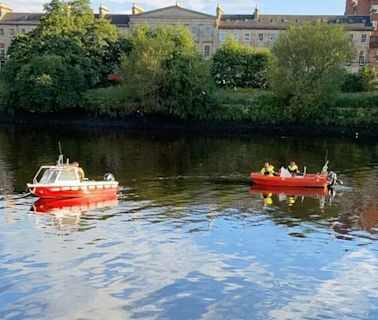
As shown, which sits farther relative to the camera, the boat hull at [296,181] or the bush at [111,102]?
the bush at [111,102]

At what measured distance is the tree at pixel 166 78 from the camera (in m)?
79.1

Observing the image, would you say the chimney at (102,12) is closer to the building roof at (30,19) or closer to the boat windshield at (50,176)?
the building roof at (30,19)

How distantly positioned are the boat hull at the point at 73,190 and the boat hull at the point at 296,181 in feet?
38.1

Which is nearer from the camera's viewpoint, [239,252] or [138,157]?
[239,252]

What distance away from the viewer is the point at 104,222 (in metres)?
27.4

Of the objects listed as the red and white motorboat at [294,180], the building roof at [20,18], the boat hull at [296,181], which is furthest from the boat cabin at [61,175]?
the building roof at [20,18]

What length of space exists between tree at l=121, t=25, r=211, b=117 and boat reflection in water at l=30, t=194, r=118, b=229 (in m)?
47.5

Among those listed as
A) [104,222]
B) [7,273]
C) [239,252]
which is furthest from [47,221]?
[239,252]

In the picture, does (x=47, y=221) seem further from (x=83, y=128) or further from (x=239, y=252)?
(x=83, y=128)

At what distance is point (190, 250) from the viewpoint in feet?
76.0

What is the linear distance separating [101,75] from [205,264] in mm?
77605

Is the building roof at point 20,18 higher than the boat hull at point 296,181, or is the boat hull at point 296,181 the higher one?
the building roof at point 20,18

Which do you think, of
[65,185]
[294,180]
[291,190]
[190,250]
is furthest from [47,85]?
[190,250]

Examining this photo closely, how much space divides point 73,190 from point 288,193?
1533 centimetres
